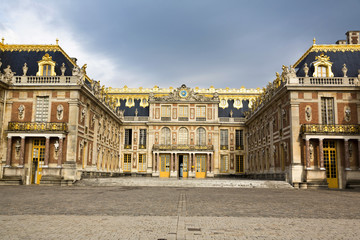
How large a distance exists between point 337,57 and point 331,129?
7.48m

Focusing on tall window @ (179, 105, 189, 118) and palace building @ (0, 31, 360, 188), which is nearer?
palace building @ (0, 31, 360, 188)

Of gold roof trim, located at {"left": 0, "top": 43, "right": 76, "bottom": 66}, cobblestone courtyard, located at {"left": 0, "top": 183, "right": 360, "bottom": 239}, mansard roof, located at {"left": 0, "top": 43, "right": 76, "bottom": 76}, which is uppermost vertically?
gold roof trim, located at {"left": 0, "top": 43, "right": 76, "bottom": 66}

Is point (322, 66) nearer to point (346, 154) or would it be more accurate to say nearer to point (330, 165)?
point (346, 154)

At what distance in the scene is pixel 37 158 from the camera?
88.5ft

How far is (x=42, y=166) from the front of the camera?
2648cm

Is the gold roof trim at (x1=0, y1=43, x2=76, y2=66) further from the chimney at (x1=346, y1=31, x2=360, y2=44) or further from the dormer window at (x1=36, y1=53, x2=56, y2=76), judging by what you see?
the chimney at (x1=346, y1=31, x2=360, y2=44)

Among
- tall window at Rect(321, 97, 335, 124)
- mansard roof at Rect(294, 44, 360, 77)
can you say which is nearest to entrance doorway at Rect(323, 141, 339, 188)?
tall window at Rect(321, 97, 335, 124)

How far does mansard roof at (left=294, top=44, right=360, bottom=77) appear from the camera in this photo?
28.5 m

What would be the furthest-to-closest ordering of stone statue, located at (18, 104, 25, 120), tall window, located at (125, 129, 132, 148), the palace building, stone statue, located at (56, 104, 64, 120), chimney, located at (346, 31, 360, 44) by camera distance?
1. tall window, located at (125, 129, 132, 148)
2. chimney, located at (346, 31, 360, 44)
3. stone statue, located at (18, 104, 25, 120)
4. stone statue, located at (56, 104, 64, 120)
5. the palace building

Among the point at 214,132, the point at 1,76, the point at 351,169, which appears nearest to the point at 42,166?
the point at 1,76

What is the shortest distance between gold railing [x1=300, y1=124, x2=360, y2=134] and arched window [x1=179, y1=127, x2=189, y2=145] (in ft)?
79.7

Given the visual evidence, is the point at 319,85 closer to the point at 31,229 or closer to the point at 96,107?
the point at 96,107

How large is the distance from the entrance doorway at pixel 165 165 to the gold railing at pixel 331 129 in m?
24.9

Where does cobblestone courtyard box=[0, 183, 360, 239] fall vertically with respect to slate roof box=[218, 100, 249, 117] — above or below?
below
